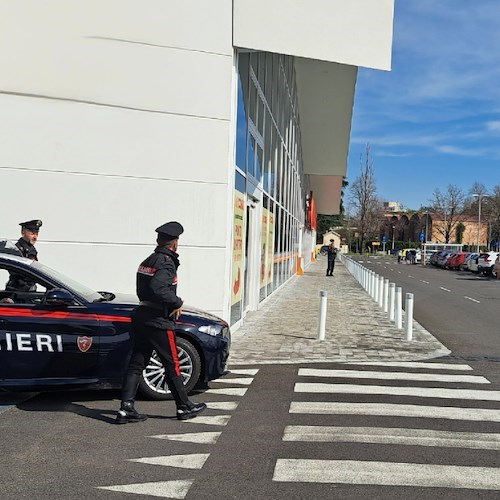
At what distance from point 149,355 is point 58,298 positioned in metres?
1.07

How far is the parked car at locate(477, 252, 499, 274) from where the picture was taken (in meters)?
40.4

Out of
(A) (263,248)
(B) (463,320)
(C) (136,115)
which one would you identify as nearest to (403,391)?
(C) (136,115)

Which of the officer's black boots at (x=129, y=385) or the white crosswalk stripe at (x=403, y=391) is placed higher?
the officer's black boots at (x=129, y=385)

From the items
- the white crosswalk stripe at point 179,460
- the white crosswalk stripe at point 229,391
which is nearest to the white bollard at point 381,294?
the white crosswalk stripe at point 229,391

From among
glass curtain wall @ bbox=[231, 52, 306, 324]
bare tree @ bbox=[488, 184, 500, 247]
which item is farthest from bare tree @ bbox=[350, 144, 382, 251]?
glass curtain wall @ bbox=[231, 52, 306, 324]

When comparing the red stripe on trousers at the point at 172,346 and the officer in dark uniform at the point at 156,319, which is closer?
the officer in dark uniform at the point at 156,319

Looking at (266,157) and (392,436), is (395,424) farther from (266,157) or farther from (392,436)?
(266,157)

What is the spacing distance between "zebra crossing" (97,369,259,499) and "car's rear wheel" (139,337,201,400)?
0.35 m

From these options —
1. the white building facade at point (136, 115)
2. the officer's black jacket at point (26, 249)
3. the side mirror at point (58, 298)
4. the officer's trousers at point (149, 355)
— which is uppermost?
the white building facade at point (136, 115)

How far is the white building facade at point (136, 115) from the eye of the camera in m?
9.70

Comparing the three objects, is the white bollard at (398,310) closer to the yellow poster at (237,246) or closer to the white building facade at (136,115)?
the yellow poster at (237,246)

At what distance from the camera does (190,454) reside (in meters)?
4.75

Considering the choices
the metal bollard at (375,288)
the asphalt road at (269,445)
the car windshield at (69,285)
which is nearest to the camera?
the asphalt road at (269,445)

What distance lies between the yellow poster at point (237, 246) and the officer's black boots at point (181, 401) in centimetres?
563
